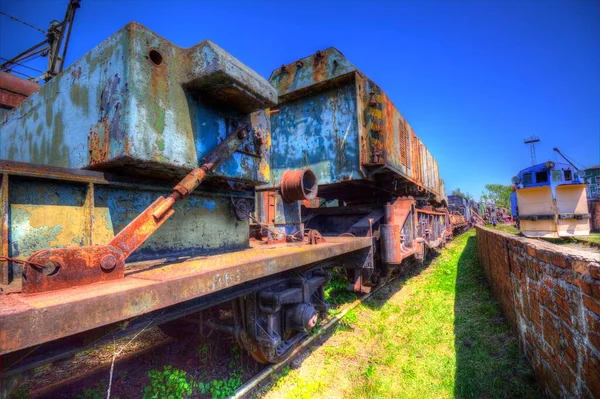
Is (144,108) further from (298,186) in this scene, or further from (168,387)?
(168,387)

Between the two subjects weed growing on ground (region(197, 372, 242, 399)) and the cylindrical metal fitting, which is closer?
weed growing on ground (region(197, 372, 242, 399))

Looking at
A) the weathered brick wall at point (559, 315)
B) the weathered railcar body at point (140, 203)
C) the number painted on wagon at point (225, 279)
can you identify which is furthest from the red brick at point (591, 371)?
the number painted on wagon at point (225, 279)

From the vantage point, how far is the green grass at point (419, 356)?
2.82 meters

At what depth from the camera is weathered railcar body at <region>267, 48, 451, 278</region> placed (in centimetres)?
483

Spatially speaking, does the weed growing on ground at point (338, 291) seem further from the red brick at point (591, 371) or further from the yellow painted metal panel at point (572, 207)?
the yellow painted metal panel at point (572, 207)

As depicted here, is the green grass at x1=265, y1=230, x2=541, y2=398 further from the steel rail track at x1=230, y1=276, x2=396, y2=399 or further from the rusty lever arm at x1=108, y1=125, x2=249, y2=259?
the rusty lever arm at x1=108, y1=125, x2=249, y2=259

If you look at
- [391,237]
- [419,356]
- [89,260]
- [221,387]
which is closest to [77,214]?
[89,260]

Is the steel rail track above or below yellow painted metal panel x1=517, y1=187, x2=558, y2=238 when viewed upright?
below

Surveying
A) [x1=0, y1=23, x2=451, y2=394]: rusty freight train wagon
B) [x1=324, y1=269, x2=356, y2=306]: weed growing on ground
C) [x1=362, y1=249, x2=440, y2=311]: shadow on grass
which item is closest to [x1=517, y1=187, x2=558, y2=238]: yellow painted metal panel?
[x1=362, y1=249, x2=440, y2=311]: shadow on grass

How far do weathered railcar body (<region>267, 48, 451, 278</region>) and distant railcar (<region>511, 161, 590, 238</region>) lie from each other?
6078 millimetres

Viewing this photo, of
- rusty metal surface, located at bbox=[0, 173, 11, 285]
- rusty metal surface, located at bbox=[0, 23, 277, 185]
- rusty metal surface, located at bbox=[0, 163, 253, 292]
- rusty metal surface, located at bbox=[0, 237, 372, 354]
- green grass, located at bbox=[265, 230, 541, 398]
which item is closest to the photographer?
rusty metal surface, located at bbox=[0, 237, 372, 354]

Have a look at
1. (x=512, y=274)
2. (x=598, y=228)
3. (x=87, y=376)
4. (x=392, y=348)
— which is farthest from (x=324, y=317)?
(x=598, y=228)

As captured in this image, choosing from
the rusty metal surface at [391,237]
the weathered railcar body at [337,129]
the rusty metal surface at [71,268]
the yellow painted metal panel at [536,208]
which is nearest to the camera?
the rusty metal surface at [71,268]

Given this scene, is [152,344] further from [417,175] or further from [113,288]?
[417,175]
